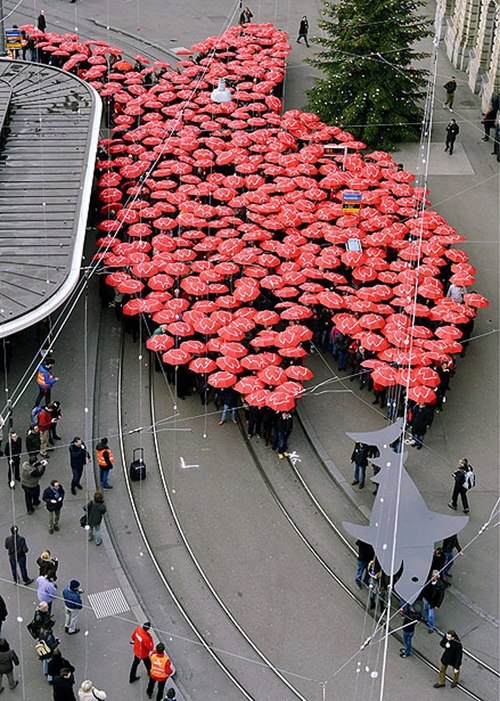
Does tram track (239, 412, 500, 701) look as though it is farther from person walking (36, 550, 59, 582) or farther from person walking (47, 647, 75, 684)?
person walking (47, 647, 75, 684)

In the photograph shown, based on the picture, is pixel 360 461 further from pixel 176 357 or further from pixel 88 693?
pixel 88 693

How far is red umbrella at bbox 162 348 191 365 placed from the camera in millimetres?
24328

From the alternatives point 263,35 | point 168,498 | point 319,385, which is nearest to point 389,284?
point 319,385

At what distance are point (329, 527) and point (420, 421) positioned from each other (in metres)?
3.34

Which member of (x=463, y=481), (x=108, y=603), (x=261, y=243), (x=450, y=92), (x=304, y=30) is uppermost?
(x=304, y=30)

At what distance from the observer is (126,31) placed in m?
49.6

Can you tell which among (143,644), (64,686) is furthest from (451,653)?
(64,686)

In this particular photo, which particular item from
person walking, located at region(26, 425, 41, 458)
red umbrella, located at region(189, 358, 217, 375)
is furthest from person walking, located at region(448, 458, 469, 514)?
person walking, located at region(26, 425, 41, 458)

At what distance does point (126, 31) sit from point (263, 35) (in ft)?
28.4

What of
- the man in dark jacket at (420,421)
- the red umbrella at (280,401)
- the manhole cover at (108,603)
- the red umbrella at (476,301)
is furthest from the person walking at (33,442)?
the red umbrella at (476,301)

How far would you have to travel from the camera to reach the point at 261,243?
29047mm

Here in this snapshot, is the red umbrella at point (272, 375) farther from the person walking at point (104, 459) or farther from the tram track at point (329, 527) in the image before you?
the person walking at point (104, 459)

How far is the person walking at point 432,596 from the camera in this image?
63.0ft

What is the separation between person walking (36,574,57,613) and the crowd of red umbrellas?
618cm
